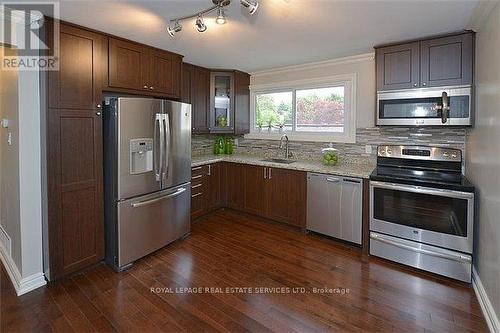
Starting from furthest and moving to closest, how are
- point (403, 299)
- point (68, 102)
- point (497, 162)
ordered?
1. point (68, 102)
2. point (403, 299)
3. point (497, 162)

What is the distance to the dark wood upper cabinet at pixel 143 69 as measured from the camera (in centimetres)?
275

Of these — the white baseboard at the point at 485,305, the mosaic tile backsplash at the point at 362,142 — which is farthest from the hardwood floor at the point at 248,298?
the mosaic tile backsplash at the point at 362,142

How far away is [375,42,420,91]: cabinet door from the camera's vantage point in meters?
2.90

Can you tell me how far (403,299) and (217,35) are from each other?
286cm

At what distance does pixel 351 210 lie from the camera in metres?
3.14

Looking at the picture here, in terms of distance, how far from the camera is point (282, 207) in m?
3.78

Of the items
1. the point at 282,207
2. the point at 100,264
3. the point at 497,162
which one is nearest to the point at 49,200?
the point at 100,264

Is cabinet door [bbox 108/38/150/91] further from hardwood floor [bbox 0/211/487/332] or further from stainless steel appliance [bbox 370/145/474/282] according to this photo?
stainless steel appliance [bbox 370/145/474/282]

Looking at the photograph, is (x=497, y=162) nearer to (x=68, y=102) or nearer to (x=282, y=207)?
(x=282, y=207)

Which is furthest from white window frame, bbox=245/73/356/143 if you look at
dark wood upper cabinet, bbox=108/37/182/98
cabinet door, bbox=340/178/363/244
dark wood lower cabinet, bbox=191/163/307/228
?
dark wood upper cabinet, bbox=108/37/182/98

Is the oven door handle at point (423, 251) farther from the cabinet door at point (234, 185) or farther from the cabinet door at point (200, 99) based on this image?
the cabinet door at point (200, 99)

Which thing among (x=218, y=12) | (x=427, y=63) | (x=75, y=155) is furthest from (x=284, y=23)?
(x=75, y=155)

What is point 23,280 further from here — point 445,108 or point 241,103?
point 445,108

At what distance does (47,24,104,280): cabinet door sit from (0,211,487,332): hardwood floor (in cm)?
29
